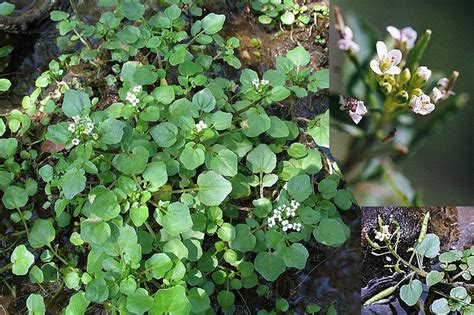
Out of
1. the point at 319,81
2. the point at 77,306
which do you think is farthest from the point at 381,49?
the point at 77,306

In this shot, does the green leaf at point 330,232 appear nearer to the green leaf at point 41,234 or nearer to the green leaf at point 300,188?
the green leaf at point 300,188

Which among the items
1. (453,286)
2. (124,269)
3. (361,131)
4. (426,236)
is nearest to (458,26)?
(361,131)

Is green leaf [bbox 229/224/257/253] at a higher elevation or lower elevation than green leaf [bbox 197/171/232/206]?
lower

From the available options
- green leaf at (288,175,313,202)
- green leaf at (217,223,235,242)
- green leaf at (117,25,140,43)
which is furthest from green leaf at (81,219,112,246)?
green leaf at (117,25,140,43)

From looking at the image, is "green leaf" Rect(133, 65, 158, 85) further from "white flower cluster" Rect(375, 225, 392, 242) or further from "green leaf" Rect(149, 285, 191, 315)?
"white flower cluster" Rect(375, 225, 392, 242)

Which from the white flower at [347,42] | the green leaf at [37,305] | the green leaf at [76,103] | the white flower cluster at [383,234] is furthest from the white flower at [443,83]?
the green leaf at [37,305]
